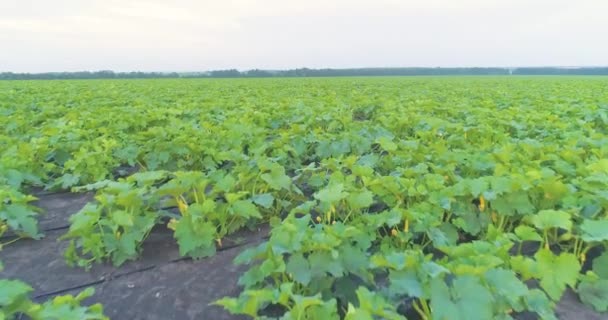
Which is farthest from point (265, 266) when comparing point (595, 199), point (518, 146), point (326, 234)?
point (518, 146)

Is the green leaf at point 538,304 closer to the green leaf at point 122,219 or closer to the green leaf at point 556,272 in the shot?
the green leaf at point 556,272

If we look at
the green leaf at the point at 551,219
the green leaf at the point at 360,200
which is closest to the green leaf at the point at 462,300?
the green leaf at the point at 551,219

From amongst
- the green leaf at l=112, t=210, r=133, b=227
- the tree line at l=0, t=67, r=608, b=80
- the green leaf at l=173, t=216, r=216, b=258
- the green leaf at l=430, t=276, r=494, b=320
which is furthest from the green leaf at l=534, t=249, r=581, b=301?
the tree line at l=0, t=67, r=608, b=80

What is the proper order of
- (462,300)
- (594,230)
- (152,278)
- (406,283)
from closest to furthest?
(462,300) < (406,283) < (594,230) < (152,278)

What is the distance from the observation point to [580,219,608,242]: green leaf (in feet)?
6.22

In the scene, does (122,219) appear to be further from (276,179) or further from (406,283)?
(406,283)

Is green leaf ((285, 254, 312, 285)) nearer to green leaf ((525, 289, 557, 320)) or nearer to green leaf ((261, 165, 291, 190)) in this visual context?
green leaf ((525, 289, 557, 320))

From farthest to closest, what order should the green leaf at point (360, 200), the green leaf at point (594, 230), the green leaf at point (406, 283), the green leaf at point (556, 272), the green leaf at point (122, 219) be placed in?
1. the green leaf at point (360, 200)
2. the green leaf at point (122, 219)
3. the green leaf at point (594, 230)
4. the green leaf at point (556, 272)
5. the green leaf at point (406, 283)

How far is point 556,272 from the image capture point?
1.77m

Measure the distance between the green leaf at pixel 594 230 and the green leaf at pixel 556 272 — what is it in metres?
0.21

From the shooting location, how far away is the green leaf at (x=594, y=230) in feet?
6.22

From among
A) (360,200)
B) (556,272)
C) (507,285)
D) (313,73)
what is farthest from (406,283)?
(313,73)

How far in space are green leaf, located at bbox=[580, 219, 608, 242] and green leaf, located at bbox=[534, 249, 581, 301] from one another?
21 centimetres

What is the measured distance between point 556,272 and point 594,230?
1.20ft
